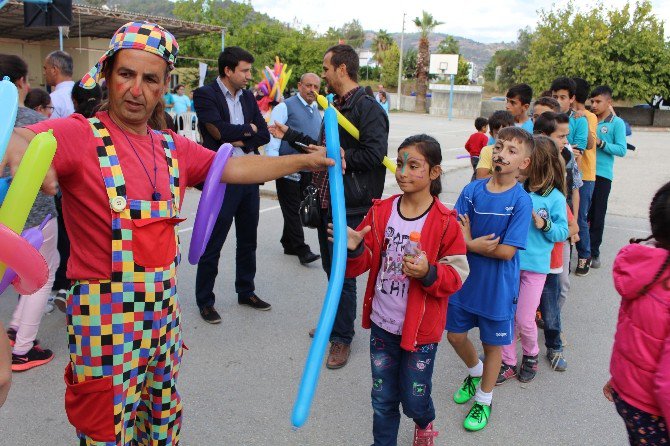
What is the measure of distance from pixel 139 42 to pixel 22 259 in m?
0.80

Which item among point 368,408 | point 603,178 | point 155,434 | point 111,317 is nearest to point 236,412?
point 368,408

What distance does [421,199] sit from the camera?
256 centimetres

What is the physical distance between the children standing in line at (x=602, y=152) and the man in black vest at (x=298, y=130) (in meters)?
3.10

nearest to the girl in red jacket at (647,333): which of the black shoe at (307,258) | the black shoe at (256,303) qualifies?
the black shoe at (256,303)

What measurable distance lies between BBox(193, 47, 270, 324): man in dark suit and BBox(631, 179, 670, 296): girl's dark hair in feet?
9.93

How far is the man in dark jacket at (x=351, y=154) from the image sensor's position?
356 centimetres

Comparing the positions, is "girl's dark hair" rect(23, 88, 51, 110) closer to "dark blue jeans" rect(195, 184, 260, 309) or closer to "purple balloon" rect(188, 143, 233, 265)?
"dark blue jeans" rect(195, 184, 260, 309)

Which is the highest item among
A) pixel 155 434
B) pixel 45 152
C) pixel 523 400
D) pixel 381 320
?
pixel 45 152

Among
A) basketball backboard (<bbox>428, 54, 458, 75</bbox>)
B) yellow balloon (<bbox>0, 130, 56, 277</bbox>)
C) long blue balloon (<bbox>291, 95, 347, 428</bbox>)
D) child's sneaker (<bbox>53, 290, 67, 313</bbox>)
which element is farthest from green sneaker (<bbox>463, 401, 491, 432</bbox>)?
basketball backboard (<bbox>428, 54, 458, 75</bbox>)

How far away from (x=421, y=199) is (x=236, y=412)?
5.44ft

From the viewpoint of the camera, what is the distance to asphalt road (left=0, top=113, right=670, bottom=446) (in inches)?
118

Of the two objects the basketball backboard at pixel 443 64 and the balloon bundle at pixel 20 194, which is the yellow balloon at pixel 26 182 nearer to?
the balloon bundle at pixel 20 194

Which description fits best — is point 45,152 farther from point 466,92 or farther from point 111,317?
point 466,92

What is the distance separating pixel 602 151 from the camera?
610 centimetres
